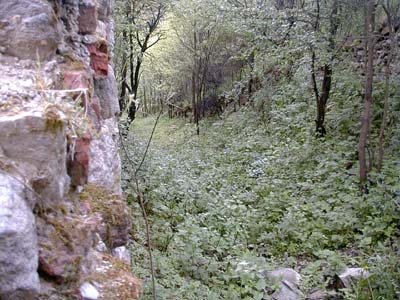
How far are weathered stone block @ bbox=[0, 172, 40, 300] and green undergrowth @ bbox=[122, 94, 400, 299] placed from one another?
2532 mm

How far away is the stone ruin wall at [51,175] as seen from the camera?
4.13ft

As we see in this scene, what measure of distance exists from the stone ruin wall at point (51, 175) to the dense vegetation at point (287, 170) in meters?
1.09

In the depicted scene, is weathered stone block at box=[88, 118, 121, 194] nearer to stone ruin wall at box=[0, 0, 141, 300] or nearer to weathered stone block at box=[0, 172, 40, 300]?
stone ruin wall at box=[0, 0, 141, 300]

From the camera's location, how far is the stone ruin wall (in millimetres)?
1259

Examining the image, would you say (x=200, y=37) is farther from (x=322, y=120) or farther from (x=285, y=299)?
(x=285, y=299)

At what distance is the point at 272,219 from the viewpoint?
679 cm

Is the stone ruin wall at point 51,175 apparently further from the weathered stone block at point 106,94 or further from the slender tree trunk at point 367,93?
the slender tree trunk at point 367,93

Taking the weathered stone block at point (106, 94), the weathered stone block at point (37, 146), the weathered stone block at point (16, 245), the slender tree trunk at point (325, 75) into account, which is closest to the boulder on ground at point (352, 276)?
the weathered stone block at point (106, 94)

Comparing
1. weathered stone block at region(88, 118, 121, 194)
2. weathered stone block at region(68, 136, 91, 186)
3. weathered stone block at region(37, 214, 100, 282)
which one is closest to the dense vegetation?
weathered stone block at region(88, 118, 121, 194)

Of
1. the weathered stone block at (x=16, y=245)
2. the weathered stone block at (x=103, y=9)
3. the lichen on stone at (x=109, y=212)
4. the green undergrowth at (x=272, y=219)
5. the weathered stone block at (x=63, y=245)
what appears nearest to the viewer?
the weathered stone block at (x=16, y=245)

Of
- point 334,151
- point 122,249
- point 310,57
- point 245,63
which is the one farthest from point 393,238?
point 245,63

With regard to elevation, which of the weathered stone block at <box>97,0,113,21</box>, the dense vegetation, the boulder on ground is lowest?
the boulder on ground

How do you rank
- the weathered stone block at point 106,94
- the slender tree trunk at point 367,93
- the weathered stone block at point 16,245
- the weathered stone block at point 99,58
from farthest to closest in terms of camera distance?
the slender tree trunk at point 367,93 < the weathered stone block at point 106,94 < the weathered stone block at point 99,58 < the weathered stone block at point 16,245

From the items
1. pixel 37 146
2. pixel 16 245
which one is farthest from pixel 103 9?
pixel 16 245
